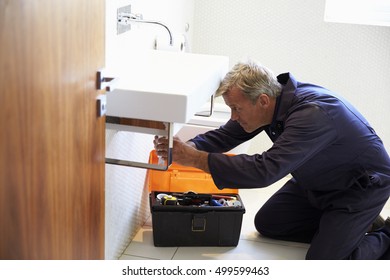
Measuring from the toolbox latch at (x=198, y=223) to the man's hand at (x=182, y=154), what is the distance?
0.44 m

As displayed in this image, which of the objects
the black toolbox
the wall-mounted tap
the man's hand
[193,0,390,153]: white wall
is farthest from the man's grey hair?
[193,0,390,153]: white wall

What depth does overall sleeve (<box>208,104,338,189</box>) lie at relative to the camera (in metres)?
1.95

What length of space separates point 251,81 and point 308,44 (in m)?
1.41

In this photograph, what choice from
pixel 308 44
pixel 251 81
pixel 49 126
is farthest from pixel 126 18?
pixel 308 44

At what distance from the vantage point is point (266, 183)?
1.98 m

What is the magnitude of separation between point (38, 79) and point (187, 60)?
1084mm

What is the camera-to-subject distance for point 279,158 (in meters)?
1.95

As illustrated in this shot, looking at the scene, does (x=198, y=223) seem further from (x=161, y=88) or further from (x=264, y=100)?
(x=161, y=88)

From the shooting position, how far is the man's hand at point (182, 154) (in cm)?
196

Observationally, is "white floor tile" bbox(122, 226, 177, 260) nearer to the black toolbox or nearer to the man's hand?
the black toolbox

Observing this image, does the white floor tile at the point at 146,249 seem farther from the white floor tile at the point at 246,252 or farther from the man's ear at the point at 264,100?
the man's ear at the point at 264,100

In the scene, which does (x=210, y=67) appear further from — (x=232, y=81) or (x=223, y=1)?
(x=223, y=1)

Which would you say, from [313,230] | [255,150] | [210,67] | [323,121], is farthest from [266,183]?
[255,150]

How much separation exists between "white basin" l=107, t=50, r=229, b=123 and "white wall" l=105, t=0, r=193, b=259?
0.31 ft
